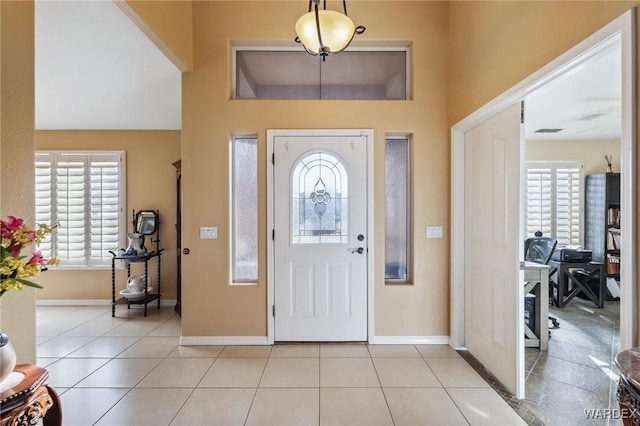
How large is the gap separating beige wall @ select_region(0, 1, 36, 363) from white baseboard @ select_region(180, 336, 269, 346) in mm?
1806

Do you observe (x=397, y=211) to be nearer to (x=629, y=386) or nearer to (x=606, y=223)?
(x=629, y=386)

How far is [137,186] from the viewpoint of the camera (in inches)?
176

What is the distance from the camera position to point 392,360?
2.77 m

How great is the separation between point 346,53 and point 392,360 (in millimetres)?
3073

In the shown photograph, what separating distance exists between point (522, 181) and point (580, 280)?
3.40 m

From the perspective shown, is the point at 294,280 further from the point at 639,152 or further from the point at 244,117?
the point at 639,152

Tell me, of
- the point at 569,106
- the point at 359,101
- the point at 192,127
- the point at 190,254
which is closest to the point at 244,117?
the point at 192,127

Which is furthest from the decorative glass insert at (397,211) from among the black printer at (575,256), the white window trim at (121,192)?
the white window trim at (121,192)

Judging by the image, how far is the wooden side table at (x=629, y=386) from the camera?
0.94 metres

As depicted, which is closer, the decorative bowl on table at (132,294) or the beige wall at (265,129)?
the beige wall at (265,129)

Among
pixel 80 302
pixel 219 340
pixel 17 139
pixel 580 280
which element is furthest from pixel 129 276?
pixel 580 280

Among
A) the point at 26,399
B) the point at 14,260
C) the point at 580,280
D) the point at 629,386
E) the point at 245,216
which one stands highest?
the point at 245,216

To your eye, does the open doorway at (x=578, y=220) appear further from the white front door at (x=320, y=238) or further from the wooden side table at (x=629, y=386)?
the white front door at (x=320, y=238)

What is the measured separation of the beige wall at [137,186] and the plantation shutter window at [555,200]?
576cm
